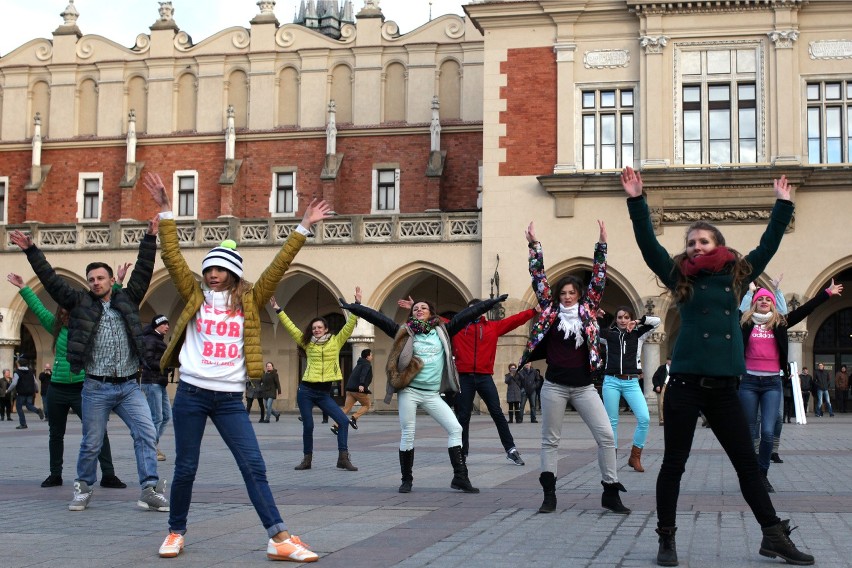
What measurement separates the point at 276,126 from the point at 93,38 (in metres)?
7.37

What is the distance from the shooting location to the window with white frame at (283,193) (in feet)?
129

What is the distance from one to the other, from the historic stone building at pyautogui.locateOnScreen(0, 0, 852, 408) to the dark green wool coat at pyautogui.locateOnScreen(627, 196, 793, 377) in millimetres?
24810

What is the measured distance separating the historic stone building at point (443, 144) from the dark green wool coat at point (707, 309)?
24.8 m

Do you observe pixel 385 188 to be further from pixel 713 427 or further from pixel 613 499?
pixel 713 427

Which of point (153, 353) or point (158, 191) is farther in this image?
point (153, 353)

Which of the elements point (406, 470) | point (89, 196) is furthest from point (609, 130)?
point (406, 470)

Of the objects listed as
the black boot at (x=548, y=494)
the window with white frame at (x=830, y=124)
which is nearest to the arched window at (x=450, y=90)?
the window with white frame at (x=830, y=124)

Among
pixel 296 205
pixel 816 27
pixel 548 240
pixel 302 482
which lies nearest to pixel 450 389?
pixel 302 482

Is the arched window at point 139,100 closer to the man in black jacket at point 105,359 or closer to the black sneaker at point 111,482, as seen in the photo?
the black sneaker at point 111,482

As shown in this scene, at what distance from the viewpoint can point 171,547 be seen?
22.2 ft

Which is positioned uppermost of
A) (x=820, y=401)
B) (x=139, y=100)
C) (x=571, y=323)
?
(x=139, y=100)

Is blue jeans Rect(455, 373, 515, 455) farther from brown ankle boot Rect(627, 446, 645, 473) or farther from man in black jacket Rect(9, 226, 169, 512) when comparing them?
man in black jacket Rect(9, 226, 169, 512)

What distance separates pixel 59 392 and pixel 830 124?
2560cm

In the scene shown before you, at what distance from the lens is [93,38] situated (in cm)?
4116
